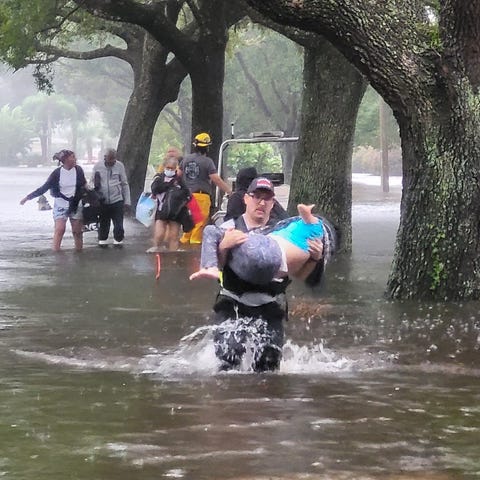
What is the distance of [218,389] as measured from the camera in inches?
309

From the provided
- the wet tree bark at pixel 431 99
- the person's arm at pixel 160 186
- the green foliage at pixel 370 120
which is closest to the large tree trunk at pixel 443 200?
the wet tree bark at pixel 431 99

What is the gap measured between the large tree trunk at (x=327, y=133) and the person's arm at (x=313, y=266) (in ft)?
29.8

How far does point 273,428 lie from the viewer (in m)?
6.66

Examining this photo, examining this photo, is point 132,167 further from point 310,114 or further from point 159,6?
point 310,114

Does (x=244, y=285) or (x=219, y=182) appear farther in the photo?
(x=219, y=182)

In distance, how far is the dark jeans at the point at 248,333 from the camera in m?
8.02

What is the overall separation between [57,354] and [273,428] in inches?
129

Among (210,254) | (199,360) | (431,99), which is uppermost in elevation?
(431,99)

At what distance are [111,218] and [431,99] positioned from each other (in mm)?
8686

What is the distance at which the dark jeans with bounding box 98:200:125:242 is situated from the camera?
748 inches

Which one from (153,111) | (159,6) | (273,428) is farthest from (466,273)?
(153,111)

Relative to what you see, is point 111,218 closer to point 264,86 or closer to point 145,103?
point 145,103

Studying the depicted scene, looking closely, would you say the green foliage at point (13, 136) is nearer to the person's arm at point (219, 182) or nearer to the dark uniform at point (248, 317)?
the person's arm at point (219, 182)

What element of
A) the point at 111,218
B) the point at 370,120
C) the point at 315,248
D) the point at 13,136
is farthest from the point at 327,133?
the point at 13,136
